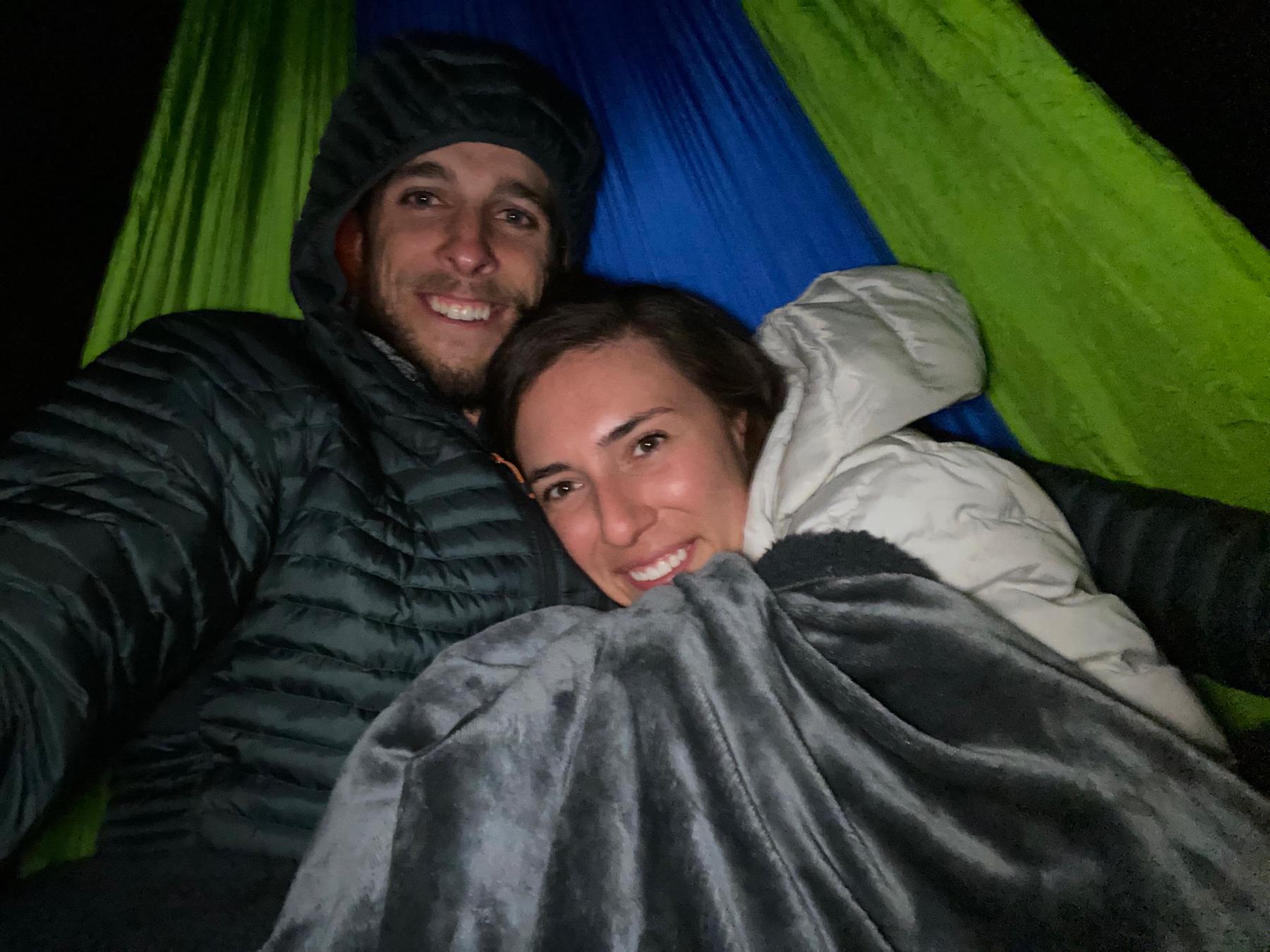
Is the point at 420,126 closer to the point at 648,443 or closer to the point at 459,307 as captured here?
the point at 459,307

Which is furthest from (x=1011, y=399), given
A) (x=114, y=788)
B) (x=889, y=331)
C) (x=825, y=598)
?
(x=114, y=788)

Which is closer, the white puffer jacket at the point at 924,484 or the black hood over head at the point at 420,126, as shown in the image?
the white puffer jacket at the point at 924,484

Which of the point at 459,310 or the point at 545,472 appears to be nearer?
the point at 545,472

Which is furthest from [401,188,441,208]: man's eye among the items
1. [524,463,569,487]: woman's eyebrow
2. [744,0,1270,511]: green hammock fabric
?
[744,0,1270,511]: green hammock fabric

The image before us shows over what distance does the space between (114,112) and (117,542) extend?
670mm

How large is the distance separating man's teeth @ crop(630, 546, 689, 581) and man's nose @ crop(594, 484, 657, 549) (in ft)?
0.12

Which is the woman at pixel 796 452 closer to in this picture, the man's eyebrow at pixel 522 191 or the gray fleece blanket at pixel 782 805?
the gray fleece blanket at pixel 782 805

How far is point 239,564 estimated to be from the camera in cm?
70

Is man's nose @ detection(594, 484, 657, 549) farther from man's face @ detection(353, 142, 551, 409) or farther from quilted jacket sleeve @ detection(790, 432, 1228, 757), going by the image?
man's face @ detection(353, 142, 551, 409)

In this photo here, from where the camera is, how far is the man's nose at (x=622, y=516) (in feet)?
2.33

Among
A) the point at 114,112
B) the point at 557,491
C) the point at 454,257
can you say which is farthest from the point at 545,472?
the point at 114,112

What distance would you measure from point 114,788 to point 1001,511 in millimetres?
936

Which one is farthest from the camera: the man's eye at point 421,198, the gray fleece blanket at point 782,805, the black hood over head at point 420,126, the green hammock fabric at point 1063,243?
the man's eye at point 421,198

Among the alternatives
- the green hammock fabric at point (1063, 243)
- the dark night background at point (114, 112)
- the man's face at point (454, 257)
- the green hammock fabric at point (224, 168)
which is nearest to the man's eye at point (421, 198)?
the man's face at point (454, 257)
